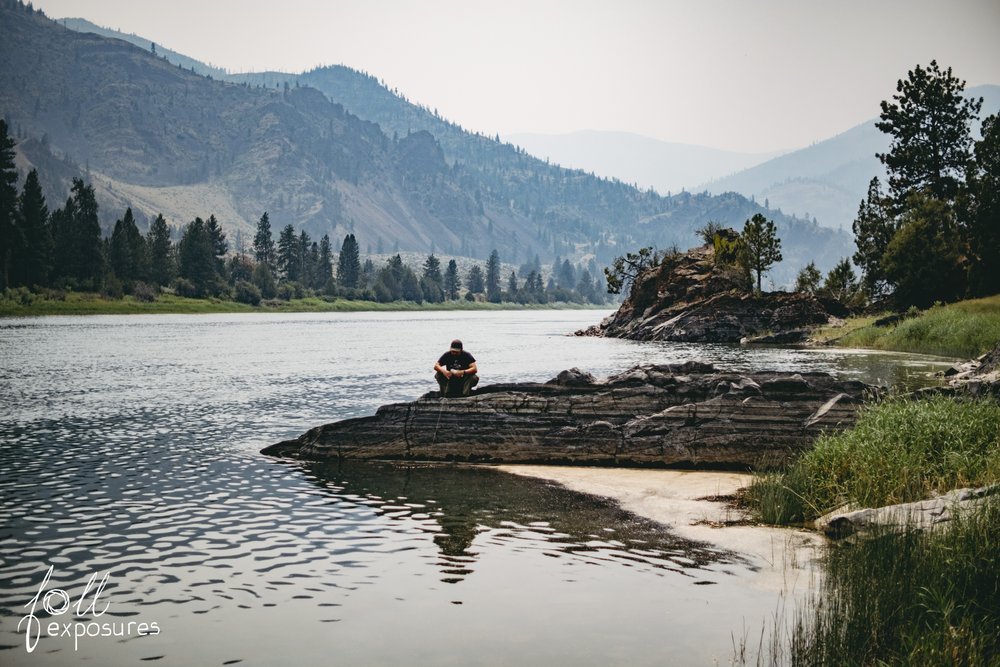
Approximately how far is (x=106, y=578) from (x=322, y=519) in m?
4.90

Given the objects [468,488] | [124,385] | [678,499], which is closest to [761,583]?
[678,499]

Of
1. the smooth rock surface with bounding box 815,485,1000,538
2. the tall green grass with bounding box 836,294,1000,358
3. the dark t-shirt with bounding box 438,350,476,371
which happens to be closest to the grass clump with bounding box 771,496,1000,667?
the smooth rock surface with bounding box 815,485,1000,538

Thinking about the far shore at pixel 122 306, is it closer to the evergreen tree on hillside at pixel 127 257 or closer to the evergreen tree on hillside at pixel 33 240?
the evergreen tree on hillside at pixel 33 240

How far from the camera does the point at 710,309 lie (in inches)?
3848

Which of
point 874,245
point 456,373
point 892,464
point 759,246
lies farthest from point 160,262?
point 892,464

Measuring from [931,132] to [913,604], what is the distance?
9187 centimetres

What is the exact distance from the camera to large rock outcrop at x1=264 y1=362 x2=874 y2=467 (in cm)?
2269

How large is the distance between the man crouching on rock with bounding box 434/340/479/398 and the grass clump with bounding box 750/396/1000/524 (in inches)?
405

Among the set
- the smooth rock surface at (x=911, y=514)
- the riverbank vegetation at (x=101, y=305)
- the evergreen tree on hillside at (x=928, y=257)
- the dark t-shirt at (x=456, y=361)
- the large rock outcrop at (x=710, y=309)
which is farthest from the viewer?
the riverbank vegetation at (x=101, y=305)

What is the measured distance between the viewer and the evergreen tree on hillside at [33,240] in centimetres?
12988

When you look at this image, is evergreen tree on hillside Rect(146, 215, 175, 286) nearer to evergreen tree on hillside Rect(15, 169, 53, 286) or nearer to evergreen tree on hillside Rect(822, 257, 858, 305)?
evergreen tree on hillside Rect(15, 169, 53, 286)

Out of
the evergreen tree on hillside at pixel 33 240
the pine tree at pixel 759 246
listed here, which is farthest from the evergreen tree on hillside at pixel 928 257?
the evergreen tree on hillside at pixel 33 240

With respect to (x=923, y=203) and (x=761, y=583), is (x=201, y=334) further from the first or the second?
(x=761, y=583)

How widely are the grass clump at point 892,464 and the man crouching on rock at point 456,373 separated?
33.7ft
